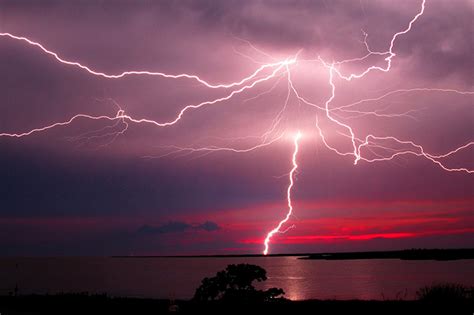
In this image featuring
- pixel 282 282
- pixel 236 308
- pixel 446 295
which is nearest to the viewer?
pixel 236 308

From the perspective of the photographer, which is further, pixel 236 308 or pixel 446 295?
pixel 446 295

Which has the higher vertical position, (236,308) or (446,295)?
(446,295)

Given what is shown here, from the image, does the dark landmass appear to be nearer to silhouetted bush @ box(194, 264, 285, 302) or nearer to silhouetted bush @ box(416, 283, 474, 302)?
silhouetted bush @ box(194, 264, 285, 302)

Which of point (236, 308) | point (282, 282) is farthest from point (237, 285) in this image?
point (282, 282)

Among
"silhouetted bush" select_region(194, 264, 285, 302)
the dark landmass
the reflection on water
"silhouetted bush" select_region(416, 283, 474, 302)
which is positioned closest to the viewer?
the dark landmass

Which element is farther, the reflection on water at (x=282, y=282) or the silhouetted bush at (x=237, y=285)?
the reflection on water at (x=282, y=282)

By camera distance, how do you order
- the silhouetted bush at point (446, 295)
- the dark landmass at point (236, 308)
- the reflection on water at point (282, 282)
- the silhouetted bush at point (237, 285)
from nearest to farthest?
the dark landmass at point (236, 308) < the silhouetted bush at point (446, 295) < the silhouetted bush at point (237, 285) < the reflection on water at point (282, 282)

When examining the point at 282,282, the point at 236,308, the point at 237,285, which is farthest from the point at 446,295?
the point at 282,282

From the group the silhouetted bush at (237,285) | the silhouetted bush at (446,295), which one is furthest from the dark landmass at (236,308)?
the silhouetted bush at (446,295)

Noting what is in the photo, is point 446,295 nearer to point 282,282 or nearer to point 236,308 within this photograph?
point 236,308

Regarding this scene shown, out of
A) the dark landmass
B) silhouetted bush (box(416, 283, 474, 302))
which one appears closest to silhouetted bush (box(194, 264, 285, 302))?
the dark landmass

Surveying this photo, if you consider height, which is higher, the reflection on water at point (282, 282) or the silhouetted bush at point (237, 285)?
the silhouetted bush at point (237, 285)

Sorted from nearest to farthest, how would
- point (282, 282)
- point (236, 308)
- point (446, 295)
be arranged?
1. point (236, 308)
2. point (446, 295)
3. point (282, 282)

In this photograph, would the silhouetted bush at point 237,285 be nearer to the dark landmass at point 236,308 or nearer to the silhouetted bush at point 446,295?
the dark landmass at point 236,308
